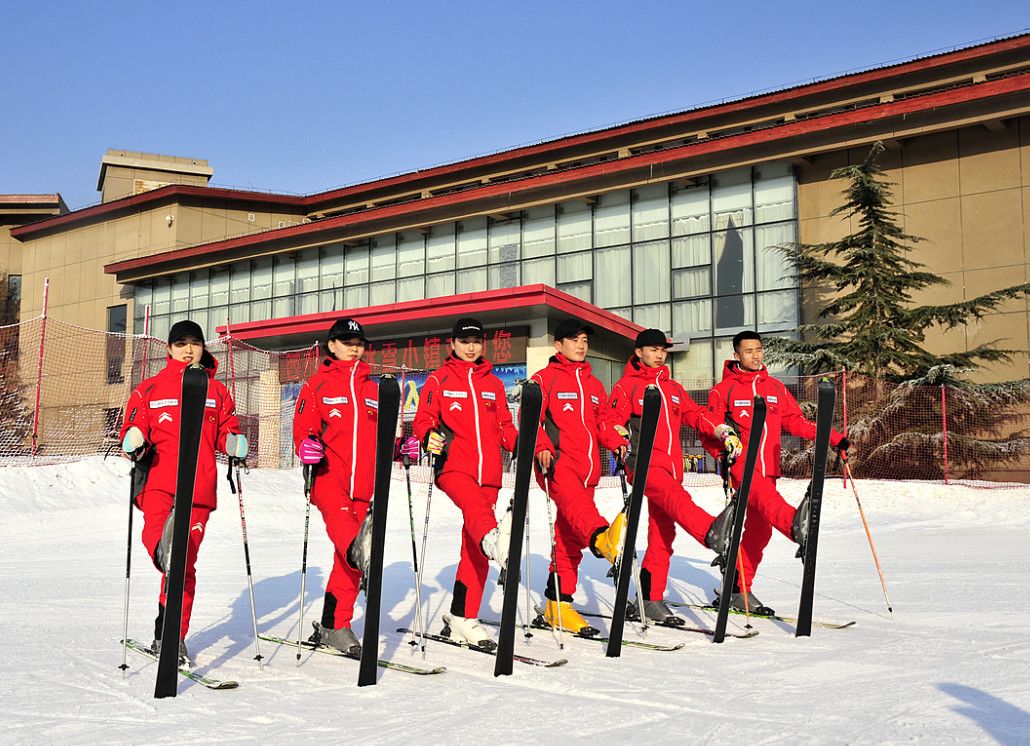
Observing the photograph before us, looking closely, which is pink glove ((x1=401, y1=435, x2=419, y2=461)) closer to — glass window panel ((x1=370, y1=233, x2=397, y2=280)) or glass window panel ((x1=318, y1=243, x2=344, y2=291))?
glass window panel ((x1=370, y1=233, x2=397, y2=280))

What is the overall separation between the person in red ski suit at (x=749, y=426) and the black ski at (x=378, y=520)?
2.96 m

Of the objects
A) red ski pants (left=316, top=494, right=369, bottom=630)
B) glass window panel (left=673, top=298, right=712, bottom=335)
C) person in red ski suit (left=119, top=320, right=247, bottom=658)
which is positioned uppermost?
glass window panel (left=673, top=298, right=712, bottom=335)

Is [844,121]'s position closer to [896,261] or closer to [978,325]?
[896,261]

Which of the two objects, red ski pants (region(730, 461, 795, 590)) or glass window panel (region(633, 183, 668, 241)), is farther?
glass window panel (region(633, 183, 668, 241))

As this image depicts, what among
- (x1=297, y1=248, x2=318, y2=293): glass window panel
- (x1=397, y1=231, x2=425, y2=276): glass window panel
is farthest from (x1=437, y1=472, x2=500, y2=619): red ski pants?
(x1=297, y1=248, x2=318, y2=293): glass window panel

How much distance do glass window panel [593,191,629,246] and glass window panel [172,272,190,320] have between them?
1925 cm

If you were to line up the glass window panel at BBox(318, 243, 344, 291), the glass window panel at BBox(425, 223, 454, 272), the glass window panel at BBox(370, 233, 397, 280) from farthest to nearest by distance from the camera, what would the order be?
the glass window panel at BBox(318, 243, 344, 291), the glass window panel at BBox(370, 233, 397, 280), the glass window panel at BBox(425, 223, 454, 272)

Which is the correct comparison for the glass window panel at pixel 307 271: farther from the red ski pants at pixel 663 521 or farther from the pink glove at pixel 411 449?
the pink glove at pixel 411 449

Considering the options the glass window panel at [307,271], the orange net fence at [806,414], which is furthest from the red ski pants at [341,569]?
the glass window panel at [307,271]

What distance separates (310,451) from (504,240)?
2624cm

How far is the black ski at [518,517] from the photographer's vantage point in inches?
194

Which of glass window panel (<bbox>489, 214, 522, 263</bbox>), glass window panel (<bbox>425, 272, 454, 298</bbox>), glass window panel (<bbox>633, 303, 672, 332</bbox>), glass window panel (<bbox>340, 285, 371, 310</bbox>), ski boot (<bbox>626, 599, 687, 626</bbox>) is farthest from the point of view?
glass window panel (<bbox>340, 285, 371, 310</bbox>)

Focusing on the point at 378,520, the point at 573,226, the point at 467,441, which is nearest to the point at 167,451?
the point at 378,520

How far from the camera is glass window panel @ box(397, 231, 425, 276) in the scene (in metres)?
33.1
